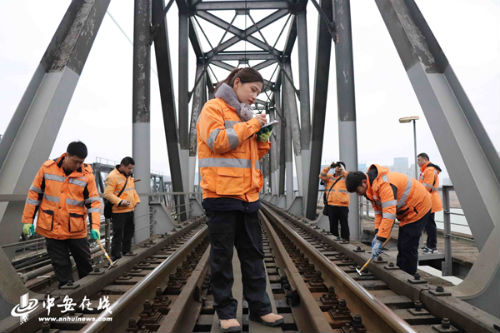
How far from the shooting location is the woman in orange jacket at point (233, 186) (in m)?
2.37

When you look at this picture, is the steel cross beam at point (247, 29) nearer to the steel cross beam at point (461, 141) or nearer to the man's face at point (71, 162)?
the steel cross beam at point (461, 141)

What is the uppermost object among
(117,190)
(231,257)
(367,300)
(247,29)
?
(247,29)

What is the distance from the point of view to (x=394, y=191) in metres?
3.90

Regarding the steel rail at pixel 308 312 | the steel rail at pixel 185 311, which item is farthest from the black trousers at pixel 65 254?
the steel rail at pixel 308 312

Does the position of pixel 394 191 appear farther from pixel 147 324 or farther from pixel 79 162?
pixel 79 162

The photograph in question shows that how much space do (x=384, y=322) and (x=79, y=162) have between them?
3316mm

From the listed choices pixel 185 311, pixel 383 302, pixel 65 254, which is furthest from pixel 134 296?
pixel 383 302

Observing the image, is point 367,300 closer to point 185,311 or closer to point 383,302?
point 383,302

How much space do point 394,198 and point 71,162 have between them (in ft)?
11.6

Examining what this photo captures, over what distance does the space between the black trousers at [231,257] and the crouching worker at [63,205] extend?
6.59 ft

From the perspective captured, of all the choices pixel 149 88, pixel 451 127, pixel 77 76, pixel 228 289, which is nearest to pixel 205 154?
pixel 228 289

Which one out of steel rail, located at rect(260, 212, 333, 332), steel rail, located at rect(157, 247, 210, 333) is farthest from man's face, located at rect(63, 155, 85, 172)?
steel rail, located at rect(260, 212, 333, 332)

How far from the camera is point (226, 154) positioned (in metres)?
2.40
